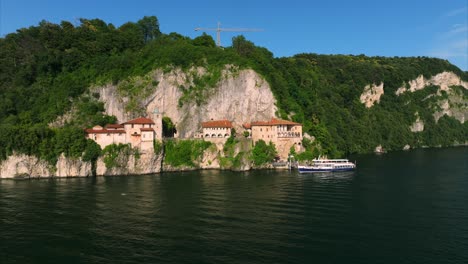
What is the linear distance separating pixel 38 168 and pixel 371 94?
134390 millimetres

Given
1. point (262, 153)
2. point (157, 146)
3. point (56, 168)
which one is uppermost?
point (157, 146)

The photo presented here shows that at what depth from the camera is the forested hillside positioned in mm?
72681

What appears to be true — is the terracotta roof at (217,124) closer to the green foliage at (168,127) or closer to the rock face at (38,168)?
the green foliage at (168,127)

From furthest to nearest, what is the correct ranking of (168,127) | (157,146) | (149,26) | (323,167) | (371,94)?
(371,94), (149,26), (168,127), (323,167), (157,146)

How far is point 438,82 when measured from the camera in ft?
590

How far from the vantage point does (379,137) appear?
13338 cm

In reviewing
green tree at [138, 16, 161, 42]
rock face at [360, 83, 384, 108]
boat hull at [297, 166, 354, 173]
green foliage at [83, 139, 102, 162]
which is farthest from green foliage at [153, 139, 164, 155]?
rock face at [360, 83, 384, 108]

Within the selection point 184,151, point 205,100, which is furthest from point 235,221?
point 205,100

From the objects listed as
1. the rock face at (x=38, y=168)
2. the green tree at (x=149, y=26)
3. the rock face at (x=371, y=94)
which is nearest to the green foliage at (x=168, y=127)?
the rock face at (x=38, y=168)

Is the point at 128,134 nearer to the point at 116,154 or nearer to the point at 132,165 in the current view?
the point at 116,154

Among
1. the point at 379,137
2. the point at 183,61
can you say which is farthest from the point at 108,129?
the point at 379,137

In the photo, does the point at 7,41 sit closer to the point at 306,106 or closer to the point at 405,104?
the point at 306,106

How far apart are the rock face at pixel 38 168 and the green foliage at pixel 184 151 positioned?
16155 millimetres

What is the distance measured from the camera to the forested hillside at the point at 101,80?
7268 centimetres
